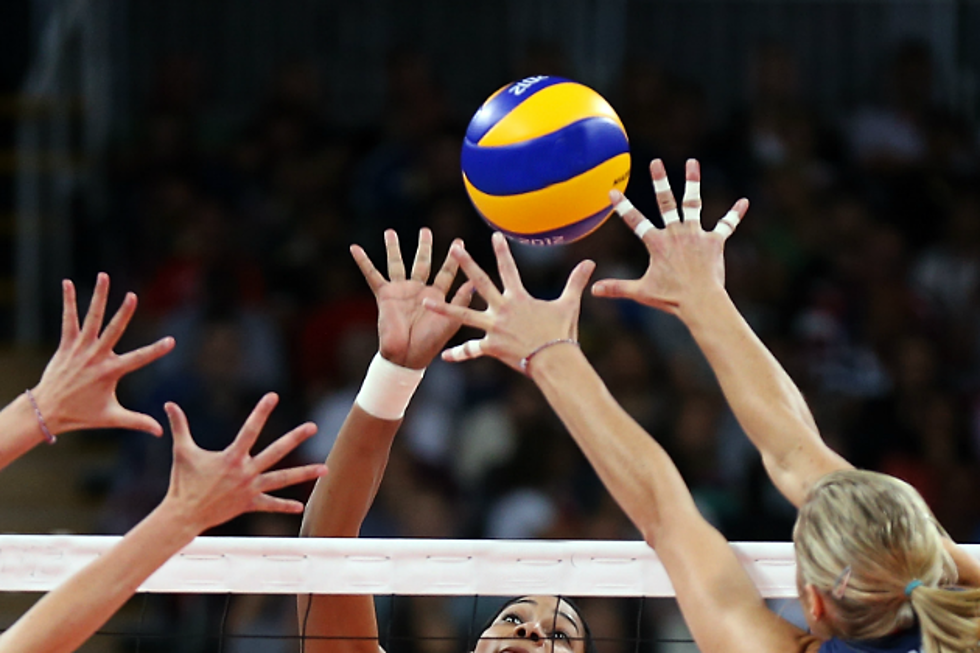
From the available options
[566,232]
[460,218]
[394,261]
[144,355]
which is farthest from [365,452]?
[460,218]

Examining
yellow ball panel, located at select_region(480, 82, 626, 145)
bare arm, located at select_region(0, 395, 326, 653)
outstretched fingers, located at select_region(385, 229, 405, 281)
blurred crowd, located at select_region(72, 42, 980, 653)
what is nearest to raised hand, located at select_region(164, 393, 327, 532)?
bare arm, located at select_region(0, 395, 326, 653)

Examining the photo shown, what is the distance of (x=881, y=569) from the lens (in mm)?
1857

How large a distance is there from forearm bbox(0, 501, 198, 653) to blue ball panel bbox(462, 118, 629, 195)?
1396 mm

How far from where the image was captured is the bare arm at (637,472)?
1.97 meters

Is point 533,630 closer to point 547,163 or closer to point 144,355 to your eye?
point 547,163

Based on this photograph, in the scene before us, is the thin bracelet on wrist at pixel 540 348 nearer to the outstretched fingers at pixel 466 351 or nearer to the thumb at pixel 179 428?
the outstretched fingers at pixel 466 351

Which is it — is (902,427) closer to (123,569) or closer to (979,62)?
(979,62)

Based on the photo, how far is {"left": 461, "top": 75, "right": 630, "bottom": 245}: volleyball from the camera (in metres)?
3.06

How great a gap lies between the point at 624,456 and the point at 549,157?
1194 mm

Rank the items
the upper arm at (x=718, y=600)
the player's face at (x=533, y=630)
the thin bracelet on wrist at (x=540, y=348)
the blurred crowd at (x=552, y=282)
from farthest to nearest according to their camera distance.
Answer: the blurred crowd at (x=552, y=282) < the player's face at (x=533, y=630) < the thin bracelet on wrist at (x=540, y=348) < the upper arm at (x=718, y=600)

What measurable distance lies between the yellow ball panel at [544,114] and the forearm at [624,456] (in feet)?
3.86

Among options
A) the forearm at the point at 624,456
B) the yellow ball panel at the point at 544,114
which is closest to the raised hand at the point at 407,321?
the yellow ball panel at the point at 544,114

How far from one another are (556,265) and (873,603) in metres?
Result: 5.27

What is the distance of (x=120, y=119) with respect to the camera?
26.3ft
